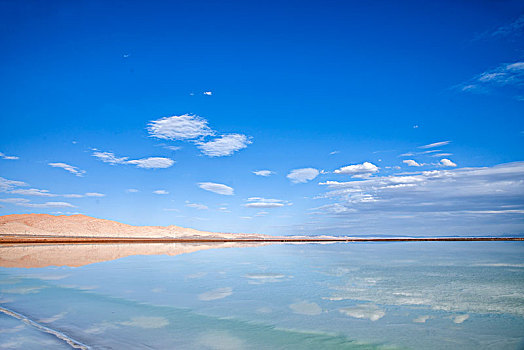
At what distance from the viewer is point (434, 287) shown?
41.6 feet

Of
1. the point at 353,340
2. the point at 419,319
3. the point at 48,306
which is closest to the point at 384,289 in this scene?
the point at 419,319

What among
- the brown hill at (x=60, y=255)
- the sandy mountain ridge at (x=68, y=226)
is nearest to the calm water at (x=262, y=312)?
the brown hill at (x=60, y=255)

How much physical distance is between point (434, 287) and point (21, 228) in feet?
433

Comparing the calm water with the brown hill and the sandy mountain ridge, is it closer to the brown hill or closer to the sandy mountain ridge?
the brown hill

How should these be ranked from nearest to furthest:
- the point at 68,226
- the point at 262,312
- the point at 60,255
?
the point at 262,312 < the point at 60,255 < the point at 68,226

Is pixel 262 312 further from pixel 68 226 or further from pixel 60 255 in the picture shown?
pixel 68 226

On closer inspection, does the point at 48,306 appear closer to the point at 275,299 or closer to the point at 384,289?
the point at 275,299

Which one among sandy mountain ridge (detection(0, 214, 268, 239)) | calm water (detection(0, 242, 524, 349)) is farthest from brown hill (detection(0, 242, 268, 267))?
sandy mountain ridge (detection(0, 214, 268, 239))

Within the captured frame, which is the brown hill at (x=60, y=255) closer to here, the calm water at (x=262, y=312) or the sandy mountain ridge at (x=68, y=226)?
the calm water at (x=262, y=312)

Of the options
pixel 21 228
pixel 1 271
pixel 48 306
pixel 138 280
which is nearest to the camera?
pixel 48 306

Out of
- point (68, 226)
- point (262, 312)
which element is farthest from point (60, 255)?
point (68, 226)

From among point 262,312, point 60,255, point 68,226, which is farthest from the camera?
point 68,226

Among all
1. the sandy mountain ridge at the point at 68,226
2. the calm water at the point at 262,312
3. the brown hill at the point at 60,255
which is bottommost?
the calm water at the point at 262,312

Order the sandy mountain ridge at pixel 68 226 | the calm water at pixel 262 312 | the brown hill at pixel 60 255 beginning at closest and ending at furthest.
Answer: the calm water at pixel 262 312 → the brown hill at pixel 60 255 → the sandy mountain ridge at pixel 68 226
